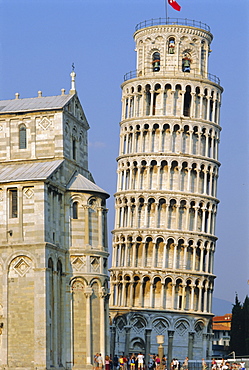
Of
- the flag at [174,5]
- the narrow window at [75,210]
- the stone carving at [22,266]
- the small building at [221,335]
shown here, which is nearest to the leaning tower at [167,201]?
the flag at [174,5]

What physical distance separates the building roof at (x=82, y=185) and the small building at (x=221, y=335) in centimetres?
6456

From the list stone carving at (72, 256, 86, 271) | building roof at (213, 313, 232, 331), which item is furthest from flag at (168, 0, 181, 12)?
building roof at (213, 313, 232, 331)

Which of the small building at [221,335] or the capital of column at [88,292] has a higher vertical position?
the capital of column at [88,292]

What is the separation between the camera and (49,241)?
212 feet

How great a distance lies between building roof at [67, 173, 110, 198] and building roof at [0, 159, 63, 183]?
1.90 meters

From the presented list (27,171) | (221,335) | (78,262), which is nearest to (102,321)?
(78,262)

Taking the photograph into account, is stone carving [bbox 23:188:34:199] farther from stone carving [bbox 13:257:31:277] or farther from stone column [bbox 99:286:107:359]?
stone column [bbox 99:286:107:359]

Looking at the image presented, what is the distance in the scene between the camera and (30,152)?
227 feet

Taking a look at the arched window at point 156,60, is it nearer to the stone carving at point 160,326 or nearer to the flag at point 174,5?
the flag at point 174,5

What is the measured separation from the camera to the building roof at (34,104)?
228 ft

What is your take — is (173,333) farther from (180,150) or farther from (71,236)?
(71,236)

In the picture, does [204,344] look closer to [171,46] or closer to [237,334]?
[237,334]

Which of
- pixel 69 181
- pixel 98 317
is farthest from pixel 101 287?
pixel 69 181

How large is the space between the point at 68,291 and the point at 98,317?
9.20 feet
